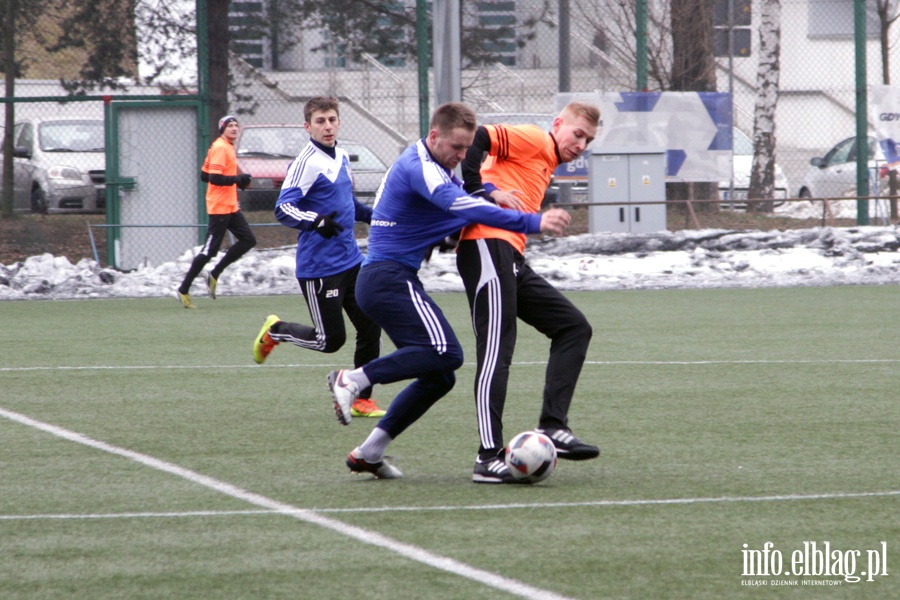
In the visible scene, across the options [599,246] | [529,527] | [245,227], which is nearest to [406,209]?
[529,527]

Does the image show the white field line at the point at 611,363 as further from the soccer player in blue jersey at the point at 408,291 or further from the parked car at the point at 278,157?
the parked car at the point at 278,157

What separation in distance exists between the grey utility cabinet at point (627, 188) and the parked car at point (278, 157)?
294cm

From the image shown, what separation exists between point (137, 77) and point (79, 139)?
2.47 m

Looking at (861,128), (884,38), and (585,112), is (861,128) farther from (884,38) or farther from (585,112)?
(585,112)

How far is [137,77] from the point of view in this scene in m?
19.0

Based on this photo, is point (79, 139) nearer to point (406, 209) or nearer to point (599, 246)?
point (599, 246)

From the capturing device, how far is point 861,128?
64.6 feet

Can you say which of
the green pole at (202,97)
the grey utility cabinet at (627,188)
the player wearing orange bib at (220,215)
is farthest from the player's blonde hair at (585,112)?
the grey utility cabinet at (627,188)

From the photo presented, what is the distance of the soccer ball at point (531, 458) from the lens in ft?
18.8

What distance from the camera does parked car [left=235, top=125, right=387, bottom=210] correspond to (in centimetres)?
1926

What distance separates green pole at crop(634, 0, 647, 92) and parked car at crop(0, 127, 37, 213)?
8.56 m

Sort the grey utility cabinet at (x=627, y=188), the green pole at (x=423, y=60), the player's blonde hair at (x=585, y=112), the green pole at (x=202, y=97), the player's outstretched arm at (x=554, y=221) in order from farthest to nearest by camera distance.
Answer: the grey utility cabinet at (x=627, y=188) < the green pole at (x=423, y=60) < the green pole at (x=202, y=97) < the player's blonde hair at (x=585, y=112) < the player's outstretched arm at (x=554, y=221)

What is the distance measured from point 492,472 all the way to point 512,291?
2.55 ft

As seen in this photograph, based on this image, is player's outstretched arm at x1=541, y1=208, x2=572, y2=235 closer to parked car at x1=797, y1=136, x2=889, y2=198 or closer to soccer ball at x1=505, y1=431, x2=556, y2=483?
soccer ball at x1=505, y1=431, x2=556, y2=483
